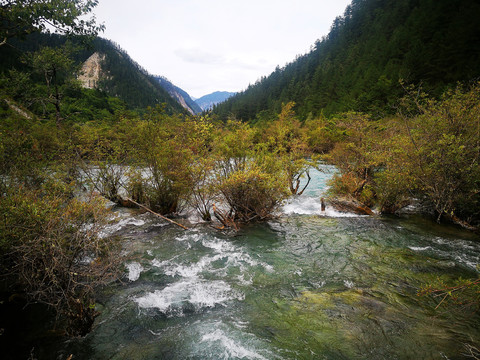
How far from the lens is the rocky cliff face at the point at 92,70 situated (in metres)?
144

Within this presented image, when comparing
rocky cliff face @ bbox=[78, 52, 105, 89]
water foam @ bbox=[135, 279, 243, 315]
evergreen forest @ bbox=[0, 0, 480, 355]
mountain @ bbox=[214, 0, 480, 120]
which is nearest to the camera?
evergreen forest @ bbox=[0, 0, 480, 355]

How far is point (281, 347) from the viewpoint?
4871 mm

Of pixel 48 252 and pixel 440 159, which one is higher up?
pixel 440 159

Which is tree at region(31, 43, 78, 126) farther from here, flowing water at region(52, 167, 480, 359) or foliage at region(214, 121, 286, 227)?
foliage at region(214, 121, 286, 227)

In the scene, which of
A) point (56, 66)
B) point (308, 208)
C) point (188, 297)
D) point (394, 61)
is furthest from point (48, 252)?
point (394, 61)

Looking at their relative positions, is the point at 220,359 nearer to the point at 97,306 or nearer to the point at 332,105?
Result: the point at 97,306

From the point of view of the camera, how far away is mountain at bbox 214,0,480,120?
4603cm

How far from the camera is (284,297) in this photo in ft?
21.9

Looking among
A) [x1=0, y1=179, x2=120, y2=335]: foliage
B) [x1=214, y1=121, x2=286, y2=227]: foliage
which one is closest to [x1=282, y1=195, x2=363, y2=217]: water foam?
[x1=214, y1=121, x2=286, y2=227]: foliage

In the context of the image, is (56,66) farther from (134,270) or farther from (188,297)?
(188,297)

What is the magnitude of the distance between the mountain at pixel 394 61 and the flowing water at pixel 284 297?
12328 mm

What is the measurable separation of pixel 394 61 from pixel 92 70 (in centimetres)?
18313

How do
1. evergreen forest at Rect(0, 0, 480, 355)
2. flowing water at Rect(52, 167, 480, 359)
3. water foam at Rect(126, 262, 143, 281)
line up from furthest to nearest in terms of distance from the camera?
1. water foam at Rect(126, 262, 143, 281)
2. evergreen forest at Rect(0, 0, 480, 355)
3. flowing water at Rect(52, 167, 480, 359)

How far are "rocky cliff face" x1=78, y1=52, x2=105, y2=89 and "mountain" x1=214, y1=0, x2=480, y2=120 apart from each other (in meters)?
111
